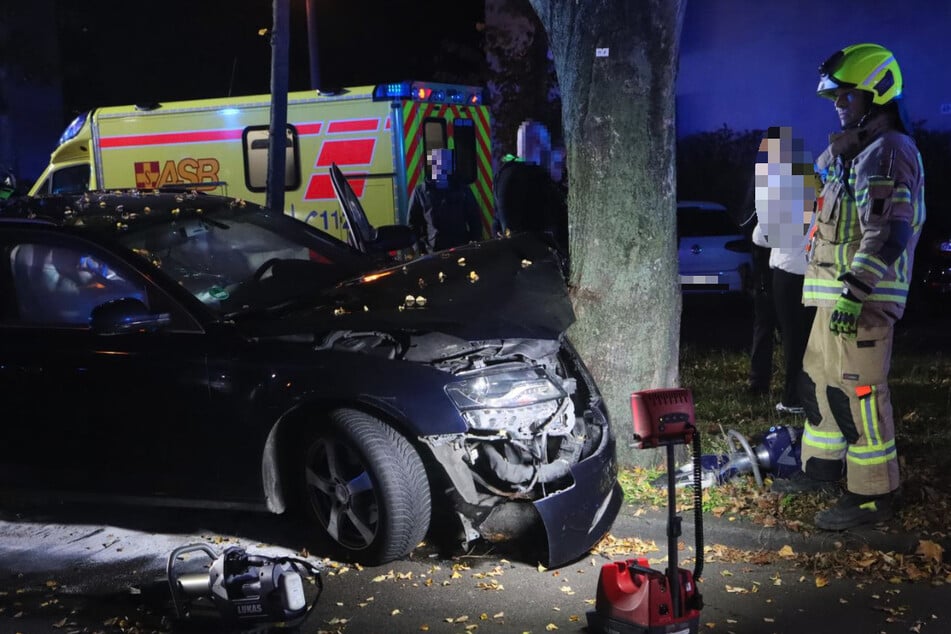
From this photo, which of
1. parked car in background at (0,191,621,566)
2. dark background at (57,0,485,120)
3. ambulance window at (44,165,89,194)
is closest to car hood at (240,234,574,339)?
parked car in background at (0,191,621,566)

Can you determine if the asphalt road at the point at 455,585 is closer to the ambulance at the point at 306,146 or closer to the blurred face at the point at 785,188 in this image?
the blurred face at the point at 785,188

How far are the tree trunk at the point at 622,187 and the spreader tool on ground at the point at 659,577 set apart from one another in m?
2.02

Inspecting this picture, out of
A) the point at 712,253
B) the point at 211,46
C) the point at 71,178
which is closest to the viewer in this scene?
the point at 712,253

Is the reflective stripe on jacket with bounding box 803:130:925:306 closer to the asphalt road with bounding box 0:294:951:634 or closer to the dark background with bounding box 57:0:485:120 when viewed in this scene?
the asphalt road with bounding box 0:294:951:634

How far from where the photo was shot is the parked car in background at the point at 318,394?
438 cm

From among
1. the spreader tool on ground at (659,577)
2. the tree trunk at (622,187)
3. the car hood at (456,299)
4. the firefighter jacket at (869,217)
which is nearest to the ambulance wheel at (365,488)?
the car hood at (456,299)

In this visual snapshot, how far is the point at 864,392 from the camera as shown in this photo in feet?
15.3

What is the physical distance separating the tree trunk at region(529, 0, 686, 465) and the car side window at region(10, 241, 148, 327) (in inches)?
99.3

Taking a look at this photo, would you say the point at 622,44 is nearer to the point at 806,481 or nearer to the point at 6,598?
the point at 806,481

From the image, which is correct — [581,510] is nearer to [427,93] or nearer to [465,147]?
[427,93]

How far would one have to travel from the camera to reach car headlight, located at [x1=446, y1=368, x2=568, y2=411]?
14.2 feet

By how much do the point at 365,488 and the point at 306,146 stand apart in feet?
27.9

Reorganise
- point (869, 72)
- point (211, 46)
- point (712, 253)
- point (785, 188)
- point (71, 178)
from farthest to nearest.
→ 1. point (211, 46)
2. point (71, 178)
3. point (712, 253)
4. point (785, 188)
5. point (869, 72)

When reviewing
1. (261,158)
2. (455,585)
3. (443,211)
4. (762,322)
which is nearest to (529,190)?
(443,211)
